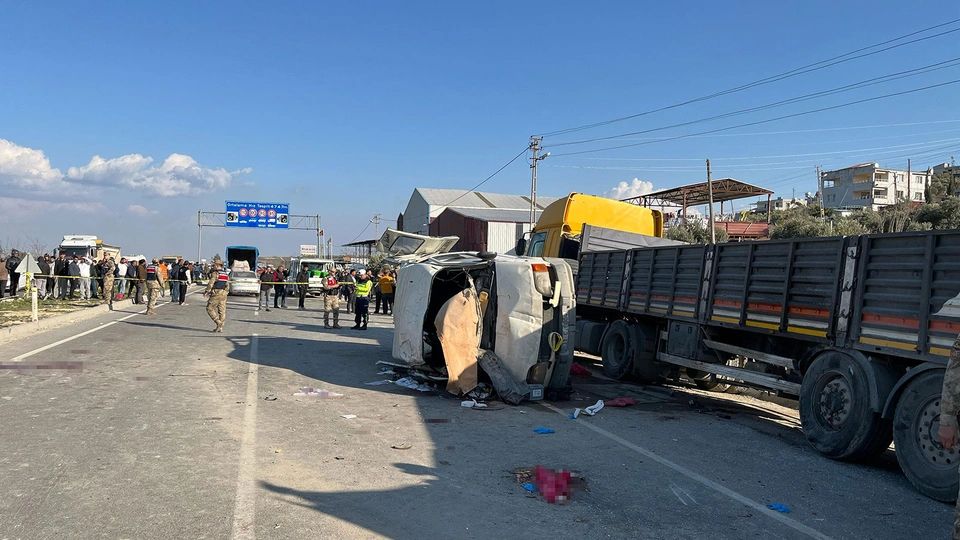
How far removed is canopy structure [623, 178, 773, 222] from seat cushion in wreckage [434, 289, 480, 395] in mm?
30592

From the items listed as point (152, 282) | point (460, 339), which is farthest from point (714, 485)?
point (152, 282)

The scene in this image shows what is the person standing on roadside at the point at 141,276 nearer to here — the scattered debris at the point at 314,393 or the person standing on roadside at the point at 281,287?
the person standing on roadside at the point at 281,287

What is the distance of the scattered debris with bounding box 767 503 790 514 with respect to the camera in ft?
16.5

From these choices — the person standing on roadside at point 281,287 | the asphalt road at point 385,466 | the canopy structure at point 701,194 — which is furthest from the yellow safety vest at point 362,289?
the canopy structure at point 701,194

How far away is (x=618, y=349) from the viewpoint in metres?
11.7

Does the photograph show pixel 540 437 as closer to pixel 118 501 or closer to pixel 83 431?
pixel 118 501

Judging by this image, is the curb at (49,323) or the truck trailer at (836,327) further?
the curb at (49,323)

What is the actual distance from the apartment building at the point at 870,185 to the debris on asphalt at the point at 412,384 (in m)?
86.3

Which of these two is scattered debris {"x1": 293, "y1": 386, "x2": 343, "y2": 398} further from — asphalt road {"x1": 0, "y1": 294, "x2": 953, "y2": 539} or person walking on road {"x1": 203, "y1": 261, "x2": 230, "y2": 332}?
person walking on road {"x1": 203, "y1": 261, "x2": 230, "y2": 332}

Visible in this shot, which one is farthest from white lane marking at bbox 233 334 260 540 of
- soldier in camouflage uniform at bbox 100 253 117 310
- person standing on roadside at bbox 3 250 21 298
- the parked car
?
the parked car

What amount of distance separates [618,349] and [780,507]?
6.55 m

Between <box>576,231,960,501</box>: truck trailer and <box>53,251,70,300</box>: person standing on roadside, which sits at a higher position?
<box>576,231,960,501</box>: truck trailer

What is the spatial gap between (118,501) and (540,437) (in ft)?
13.0

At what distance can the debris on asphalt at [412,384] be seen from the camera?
9.68m
